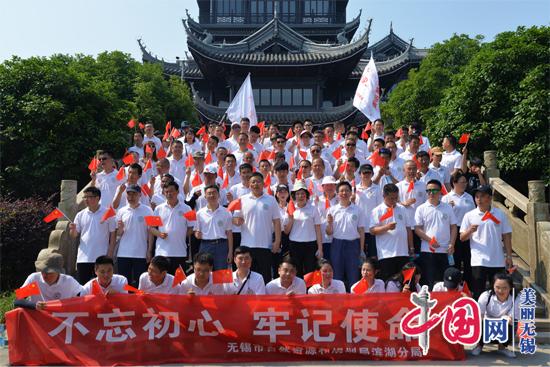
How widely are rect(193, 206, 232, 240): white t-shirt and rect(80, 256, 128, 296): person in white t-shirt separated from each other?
143 centimetres

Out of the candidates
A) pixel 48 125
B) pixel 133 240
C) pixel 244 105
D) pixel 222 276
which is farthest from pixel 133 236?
pixel 244 105

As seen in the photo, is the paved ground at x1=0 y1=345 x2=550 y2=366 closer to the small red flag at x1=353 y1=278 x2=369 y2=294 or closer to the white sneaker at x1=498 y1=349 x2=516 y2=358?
the white sneaker at x1=498 y1=349 x2=516 y2=358

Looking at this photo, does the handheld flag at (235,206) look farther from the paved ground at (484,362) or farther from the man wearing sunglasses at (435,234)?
the man wearing sunglasses at (435,234)

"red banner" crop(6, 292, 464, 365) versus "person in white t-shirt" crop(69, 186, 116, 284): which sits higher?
"person in white t-shirt" crop(69, 186, 116, 284)

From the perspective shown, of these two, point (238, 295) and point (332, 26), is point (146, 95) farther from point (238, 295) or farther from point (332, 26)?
point (332, 26)

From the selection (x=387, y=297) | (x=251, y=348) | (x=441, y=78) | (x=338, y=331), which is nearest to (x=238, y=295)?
(x=251, y=348)

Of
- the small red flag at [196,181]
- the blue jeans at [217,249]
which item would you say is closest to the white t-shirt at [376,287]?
the blue jeans at [217,249]

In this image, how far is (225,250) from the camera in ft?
23.8

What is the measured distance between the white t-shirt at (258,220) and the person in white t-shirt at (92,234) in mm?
1858

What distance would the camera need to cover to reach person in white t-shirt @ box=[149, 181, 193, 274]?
7.10 meters

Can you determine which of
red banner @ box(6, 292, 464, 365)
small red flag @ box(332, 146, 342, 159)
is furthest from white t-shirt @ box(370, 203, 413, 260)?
small red flag @ box(332, 146, 342, 159)

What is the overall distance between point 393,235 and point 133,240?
3601 mm

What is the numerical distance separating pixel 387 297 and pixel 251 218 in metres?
2.22

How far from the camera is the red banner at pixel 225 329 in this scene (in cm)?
579
